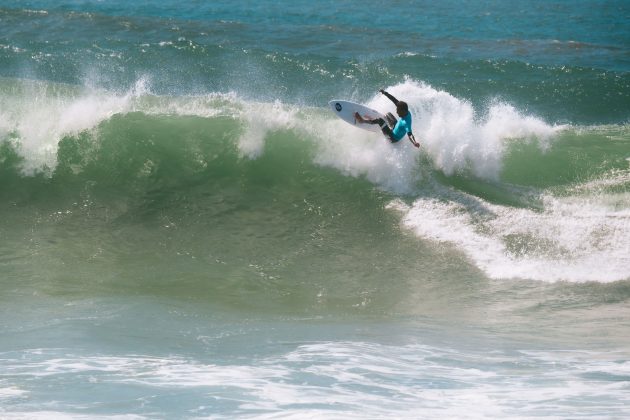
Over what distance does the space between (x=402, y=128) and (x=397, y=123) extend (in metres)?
0.12

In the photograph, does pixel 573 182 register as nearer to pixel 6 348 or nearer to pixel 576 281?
pixel 576 281

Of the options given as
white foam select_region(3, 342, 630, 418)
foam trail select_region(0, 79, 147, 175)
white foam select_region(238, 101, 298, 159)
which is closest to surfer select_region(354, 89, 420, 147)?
white foam select_region(238, 101, 298, 159)

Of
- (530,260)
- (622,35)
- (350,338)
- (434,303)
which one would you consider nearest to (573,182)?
(530,260)

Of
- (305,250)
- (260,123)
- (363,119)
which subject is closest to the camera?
(305,250)

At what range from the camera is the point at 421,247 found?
1316 cm

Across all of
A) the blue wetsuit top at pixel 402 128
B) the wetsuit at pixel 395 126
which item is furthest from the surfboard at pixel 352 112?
the blue wetsuit top at pixel 402 128

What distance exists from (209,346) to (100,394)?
70.5 inches

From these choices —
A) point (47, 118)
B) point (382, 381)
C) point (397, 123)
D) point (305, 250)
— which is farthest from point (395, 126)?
point (382, 381)

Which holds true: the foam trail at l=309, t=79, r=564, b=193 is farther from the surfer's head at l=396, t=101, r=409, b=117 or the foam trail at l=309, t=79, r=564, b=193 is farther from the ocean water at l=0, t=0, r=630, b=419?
the surfer's head at l=396, t=101, r=409, b=117

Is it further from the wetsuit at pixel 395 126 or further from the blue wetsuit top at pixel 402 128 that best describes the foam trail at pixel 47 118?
the blue wetsuit top at pixel 402 128

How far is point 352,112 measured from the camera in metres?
15.0

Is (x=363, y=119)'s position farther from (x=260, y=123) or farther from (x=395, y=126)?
(x=260, y=123)

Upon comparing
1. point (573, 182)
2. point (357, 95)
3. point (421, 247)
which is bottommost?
point (421, 247)

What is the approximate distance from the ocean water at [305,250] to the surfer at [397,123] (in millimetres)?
556
